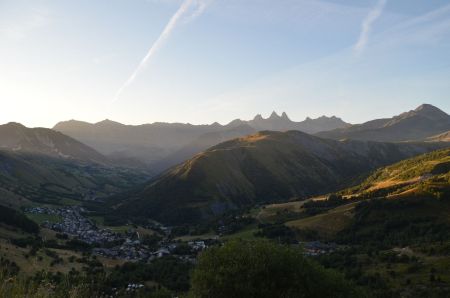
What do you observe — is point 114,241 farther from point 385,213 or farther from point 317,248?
point 385,213

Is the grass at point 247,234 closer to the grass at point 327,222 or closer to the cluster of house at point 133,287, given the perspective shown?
the grass at point 327,222

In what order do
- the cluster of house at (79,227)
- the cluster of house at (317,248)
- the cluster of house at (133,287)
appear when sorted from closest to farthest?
the cluster of house at (133,287) → the cluster of house at (317,248) → the cluster of house at (79,227)

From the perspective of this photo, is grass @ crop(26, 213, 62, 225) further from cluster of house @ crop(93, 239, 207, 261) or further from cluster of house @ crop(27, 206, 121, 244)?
cluster of house @ crop(93, 239, 207, 261)

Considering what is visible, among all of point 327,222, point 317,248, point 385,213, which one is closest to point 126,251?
point 317,248

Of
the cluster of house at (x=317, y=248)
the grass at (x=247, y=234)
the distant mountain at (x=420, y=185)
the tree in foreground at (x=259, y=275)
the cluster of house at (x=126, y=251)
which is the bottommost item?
the cluster of house at (x=317, y=248)

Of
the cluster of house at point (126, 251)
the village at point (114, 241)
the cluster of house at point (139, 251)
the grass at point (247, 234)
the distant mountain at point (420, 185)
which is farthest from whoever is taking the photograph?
the distant mountain at point (420, 185)

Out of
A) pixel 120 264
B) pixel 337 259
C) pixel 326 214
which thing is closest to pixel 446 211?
pixel 326 214

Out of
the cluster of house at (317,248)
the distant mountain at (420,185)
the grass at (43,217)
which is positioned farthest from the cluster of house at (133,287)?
the distant mountain at (420,185)
